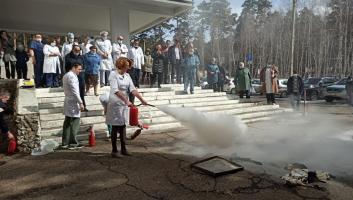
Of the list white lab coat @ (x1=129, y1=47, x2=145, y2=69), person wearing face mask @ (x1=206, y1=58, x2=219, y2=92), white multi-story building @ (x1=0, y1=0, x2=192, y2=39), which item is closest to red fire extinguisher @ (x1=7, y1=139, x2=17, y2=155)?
white lab coat @ (x1=129, y1=47, x2=145, y2=69)

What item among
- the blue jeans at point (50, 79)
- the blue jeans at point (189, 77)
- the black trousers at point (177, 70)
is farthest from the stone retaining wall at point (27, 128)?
the black trousers at point (177, 70)

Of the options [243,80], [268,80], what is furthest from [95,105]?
[268,80]

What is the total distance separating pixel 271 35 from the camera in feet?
175

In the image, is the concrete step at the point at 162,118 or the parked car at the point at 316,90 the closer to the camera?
the concrete step at the point at 162,118

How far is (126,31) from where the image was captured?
14.9 m

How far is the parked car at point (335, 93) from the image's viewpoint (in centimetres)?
2076

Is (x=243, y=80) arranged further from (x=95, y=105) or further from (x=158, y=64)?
(x=95, y=105)

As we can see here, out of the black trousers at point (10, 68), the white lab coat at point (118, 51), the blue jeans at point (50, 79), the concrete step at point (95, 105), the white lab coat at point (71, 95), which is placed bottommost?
the concrete step at point (95, 105)

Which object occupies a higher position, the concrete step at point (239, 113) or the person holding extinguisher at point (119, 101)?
the person holding extinguisher at point (119, 101)

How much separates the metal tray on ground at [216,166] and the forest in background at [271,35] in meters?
30.2

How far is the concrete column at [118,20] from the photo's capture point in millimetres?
14461

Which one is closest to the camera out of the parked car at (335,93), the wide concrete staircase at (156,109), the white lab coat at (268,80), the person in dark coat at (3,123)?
the person in dark coat at (3,123)

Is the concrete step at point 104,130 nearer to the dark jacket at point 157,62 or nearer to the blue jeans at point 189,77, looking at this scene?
the blue jeans at point 189,77

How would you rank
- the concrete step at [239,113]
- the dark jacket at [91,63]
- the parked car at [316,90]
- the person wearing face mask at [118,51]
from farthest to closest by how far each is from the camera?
the parked car at [316,90], the person wearing face mask at [118,51], the dark jacket at [91,63], the concrete step at [239,113]
